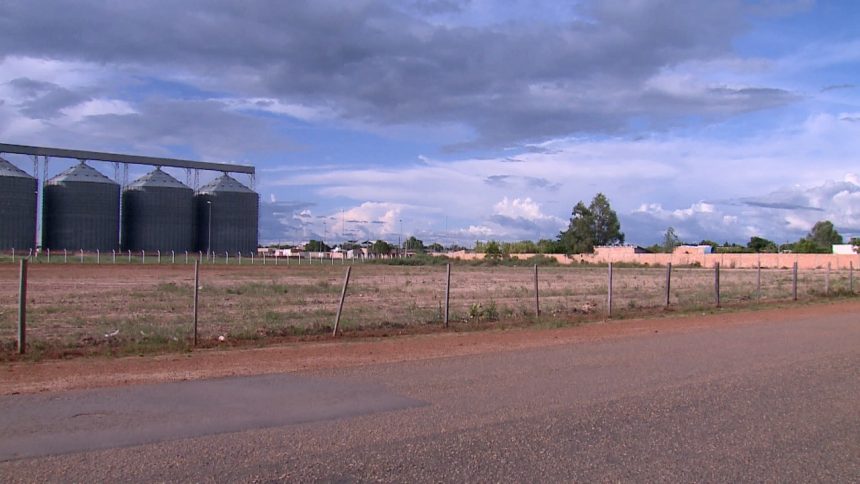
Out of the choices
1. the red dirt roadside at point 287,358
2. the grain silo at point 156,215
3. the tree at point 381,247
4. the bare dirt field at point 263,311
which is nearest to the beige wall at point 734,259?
the tree at point 381,247

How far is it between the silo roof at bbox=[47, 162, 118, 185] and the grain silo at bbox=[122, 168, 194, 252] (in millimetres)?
3458

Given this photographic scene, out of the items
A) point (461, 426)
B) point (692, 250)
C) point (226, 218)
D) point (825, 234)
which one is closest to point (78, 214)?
point (226, 218)

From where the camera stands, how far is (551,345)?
16500 millimetres

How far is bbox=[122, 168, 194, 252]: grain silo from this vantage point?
293 feet

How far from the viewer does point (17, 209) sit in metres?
81.8

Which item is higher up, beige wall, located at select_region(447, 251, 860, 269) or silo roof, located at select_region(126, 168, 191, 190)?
silo roof, located at select_region(126, 168, 191, 190)

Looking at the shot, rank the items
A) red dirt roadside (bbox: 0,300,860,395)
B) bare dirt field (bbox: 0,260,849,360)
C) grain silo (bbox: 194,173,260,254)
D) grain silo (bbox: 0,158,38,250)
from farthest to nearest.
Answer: grain silo (bbox: 194,173,260,254) < grain silo (bbox: 0,158,38,250) < bare dirt field (bbox: 0,260,849,360) < red dirt roadside (bbox: 0,300,860,395)

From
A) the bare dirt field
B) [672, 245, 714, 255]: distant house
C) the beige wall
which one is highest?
[672, 245, 714, 255]: distant house

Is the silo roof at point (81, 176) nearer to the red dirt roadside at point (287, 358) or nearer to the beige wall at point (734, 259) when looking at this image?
the beige wall at point (734, 259)

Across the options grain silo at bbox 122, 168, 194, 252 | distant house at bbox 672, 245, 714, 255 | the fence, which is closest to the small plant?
the fence

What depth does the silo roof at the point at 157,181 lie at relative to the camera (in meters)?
90.3

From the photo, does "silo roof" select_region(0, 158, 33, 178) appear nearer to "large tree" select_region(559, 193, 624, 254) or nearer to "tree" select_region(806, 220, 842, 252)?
"large tree" select_region(559, 193, 624, 254)

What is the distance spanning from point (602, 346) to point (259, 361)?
23.5ft

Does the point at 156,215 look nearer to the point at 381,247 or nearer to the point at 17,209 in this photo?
the point at 17,209
